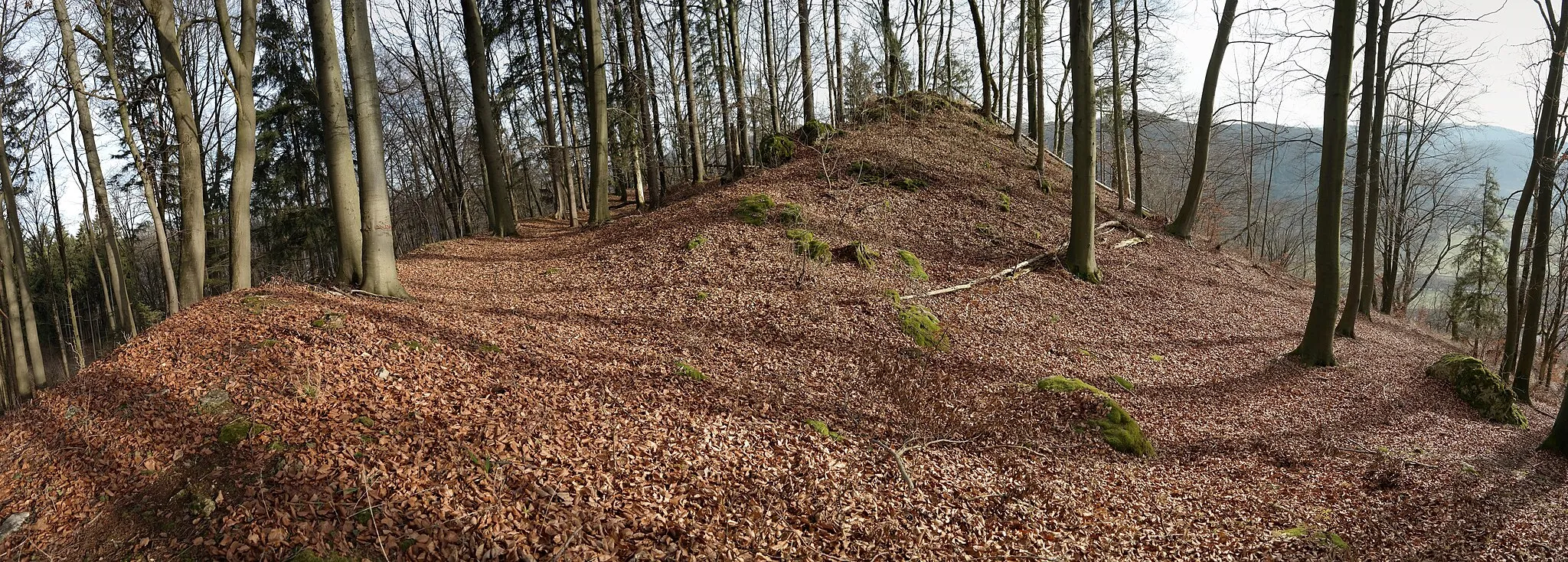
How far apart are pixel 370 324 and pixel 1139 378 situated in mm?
9885

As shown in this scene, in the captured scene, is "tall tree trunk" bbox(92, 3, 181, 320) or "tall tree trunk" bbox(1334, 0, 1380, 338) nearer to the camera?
"tall tree trunk" bbox(1334, 0, 1380, 338)

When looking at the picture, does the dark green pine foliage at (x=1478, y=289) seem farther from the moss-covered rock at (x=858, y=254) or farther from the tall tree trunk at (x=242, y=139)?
the tall tree trunk at (x=242, y=139)

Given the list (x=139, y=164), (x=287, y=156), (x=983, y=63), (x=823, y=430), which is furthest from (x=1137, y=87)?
(x=287, y=156)

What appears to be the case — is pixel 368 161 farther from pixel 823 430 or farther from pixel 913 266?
pixel 913 266

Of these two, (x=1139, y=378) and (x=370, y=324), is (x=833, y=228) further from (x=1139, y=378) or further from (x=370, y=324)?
(x=370, y=324)

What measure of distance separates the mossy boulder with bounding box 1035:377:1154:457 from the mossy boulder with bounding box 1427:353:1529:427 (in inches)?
297

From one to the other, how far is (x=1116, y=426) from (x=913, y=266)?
5.37 metres

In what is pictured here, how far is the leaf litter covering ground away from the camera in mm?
3988

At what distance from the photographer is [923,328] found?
9.41 m

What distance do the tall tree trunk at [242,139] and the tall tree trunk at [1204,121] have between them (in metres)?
19.9

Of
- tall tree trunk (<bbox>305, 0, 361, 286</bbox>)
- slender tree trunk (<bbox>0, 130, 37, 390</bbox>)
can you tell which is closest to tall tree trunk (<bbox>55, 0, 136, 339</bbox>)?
slender tree trunk (<bbox>0, 130, 37, 390</bbox>)

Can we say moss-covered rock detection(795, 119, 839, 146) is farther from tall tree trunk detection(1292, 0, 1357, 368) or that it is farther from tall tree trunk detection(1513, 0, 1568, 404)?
tall tree trunk detection(1513, 0, 1568, 404)

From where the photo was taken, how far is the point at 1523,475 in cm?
741

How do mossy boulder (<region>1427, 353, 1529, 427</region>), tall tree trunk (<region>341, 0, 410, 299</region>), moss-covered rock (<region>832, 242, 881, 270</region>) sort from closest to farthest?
tall tree trunk (<region>341, 0, 410, 299</region>)
mossy boulder (<region>1427, 353, 1529, 427</region>)
moss-covered rock (<region>832, 242, 881, 270</region>)
